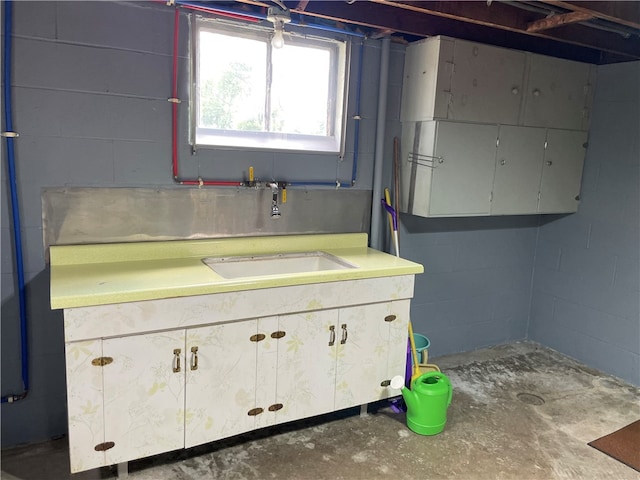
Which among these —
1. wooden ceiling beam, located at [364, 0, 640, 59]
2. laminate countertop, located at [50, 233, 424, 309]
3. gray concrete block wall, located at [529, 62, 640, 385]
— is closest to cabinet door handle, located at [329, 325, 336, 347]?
laminate countertop, located at [50, 233, 424, 309]

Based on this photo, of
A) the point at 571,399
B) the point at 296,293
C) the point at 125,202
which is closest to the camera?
the point at 296,293

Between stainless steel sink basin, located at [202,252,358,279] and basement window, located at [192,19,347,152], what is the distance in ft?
2.00

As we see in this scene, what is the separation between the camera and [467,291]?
3676mm

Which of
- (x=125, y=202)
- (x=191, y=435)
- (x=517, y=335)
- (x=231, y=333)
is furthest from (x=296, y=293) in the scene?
(x=517, y=335)

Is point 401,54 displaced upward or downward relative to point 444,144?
upward

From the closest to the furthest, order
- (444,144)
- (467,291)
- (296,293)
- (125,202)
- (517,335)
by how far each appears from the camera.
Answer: (296,293) < (125,202) < (444,144) < (467,291) < (517,335)

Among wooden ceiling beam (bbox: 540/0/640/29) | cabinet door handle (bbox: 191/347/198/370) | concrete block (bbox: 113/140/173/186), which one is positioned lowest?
cabinet door handle (bbox: 191/347/198/370)

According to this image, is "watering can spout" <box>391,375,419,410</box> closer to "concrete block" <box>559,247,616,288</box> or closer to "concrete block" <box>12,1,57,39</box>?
"concrete block" <box>559,247,616,288</box>

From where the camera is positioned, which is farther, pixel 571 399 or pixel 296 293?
pixel 571 399

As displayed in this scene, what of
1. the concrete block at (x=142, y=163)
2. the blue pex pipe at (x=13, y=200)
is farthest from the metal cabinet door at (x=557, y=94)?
the blue pex pipe at (x=13, y=200)

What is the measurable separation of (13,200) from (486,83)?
2610 mm

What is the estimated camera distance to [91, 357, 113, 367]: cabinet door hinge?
2.00m

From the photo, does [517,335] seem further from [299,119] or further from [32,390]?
[32,390]

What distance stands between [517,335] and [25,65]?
3.74 m
